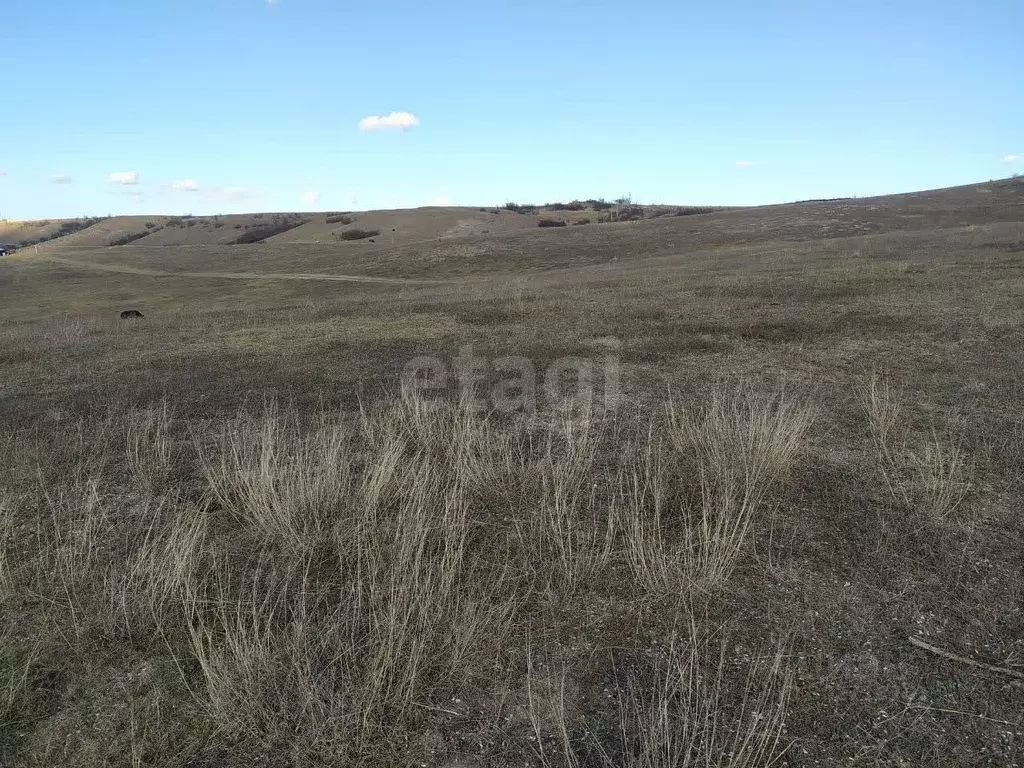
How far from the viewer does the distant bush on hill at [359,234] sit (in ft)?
178

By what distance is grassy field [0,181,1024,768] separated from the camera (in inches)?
98.3

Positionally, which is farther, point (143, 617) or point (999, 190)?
point (999, 190)

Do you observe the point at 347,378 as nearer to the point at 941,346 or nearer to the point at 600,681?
the point at 600,681

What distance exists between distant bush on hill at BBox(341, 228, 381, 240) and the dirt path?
1752 centimetres

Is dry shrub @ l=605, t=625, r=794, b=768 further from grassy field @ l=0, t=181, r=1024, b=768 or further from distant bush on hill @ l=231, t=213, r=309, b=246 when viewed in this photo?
distant bush on hill @ l=231, t=213, r=309, b=246

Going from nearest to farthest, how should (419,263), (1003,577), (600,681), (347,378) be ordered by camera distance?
(600,681), (1003,577), (347,378), (419,263)

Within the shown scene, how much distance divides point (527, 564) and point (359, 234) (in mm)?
55306

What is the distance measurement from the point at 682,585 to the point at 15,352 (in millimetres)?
13674

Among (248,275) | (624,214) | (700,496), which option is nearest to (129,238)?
(248,275)

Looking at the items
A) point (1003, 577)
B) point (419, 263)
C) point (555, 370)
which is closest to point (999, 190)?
point (419, 263)

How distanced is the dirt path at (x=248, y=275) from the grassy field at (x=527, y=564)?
2095 cm

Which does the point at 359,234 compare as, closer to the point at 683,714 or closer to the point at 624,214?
the point at 624,214

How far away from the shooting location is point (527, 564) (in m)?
3.66

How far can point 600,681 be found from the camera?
2.77 meters
